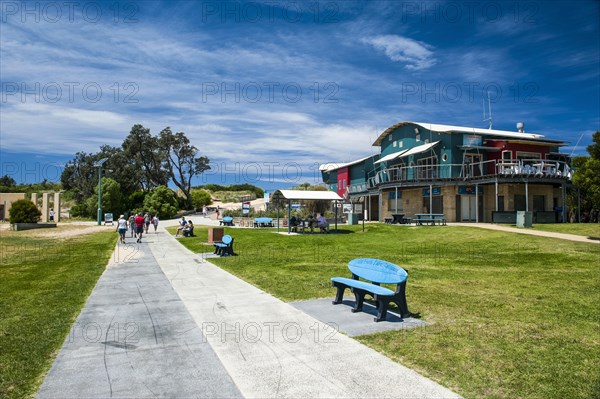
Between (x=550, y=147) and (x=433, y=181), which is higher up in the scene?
(x=550, y=147)

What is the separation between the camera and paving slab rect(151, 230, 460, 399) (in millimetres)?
4336

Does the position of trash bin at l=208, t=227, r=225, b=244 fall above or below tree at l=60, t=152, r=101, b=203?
below

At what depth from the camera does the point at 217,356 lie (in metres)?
5.30

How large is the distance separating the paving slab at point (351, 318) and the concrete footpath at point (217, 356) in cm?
27

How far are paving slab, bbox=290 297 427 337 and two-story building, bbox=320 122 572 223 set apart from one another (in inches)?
1031

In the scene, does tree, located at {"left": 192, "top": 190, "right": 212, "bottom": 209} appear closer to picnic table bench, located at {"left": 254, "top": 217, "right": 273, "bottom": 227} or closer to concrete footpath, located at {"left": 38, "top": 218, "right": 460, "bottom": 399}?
picnic table bench, located at {"left": 254, "top": 217, "right": 273, "bottom": 227}

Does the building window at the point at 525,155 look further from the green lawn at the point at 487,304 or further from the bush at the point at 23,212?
the bush at the point at 23,212

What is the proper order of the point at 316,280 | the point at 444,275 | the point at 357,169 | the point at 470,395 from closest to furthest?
1. the point at 470,395
2. the point at 316,280
3. the point at 444,275
4. the point at 357,169

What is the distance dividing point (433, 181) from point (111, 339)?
3150 centimetres

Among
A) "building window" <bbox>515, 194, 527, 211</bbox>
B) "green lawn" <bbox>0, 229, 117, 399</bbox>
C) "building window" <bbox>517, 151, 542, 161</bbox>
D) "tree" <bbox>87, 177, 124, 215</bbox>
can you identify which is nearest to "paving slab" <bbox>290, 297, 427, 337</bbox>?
"green lawn" <bbox>0, 229, 117, 399</bbox>

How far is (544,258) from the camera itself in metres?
15.2

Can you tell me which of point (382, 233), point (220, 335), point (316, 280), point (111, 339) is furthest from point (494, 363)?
point (382, 233)

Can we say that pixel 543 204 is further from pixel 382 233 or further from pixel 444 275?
pixel 444 275

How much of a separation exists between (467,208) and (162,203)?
40.6 metres
